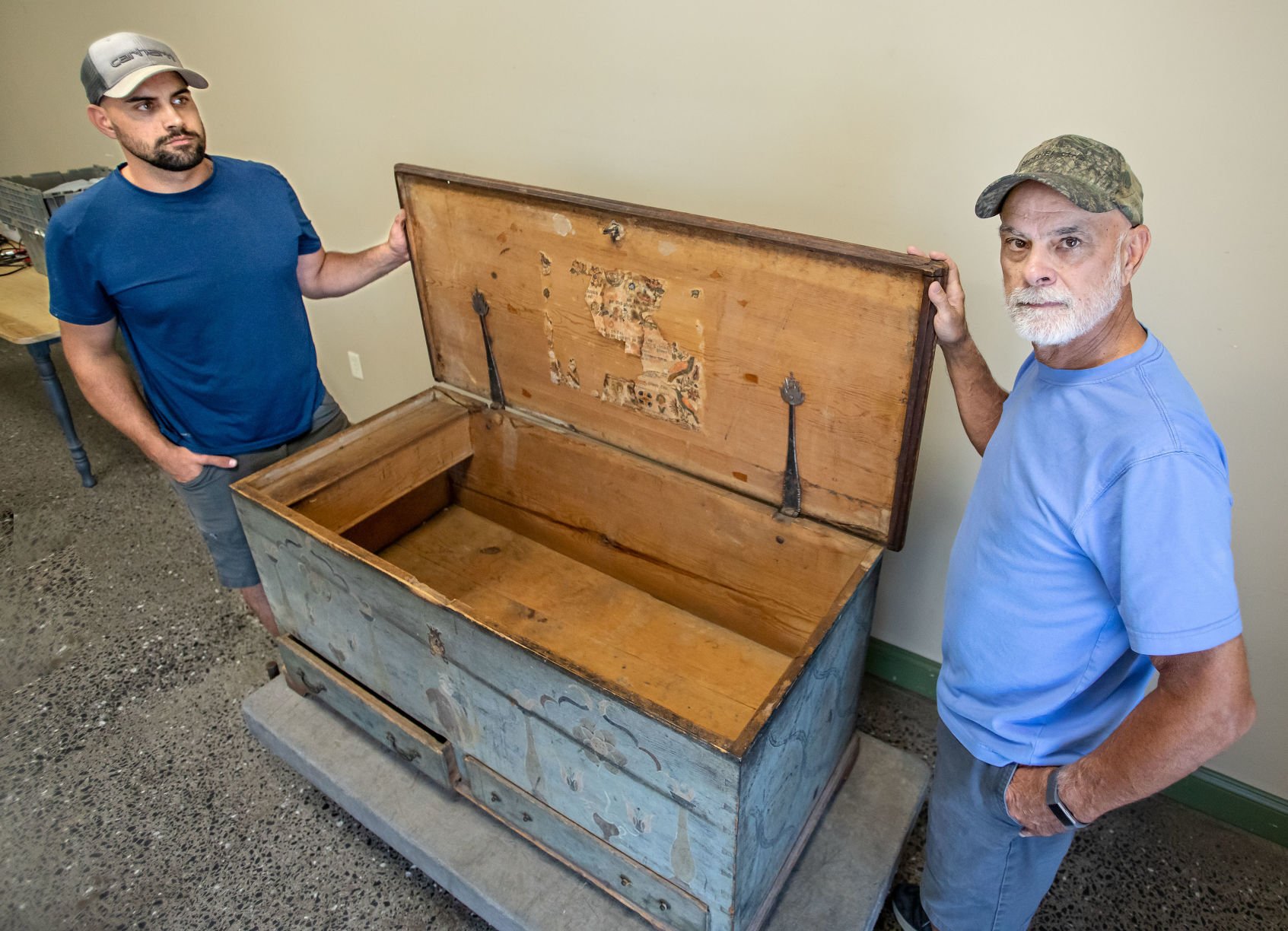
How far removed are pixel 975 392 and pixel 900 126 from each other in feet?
1.90

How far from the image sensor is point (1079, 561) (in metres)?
1.04

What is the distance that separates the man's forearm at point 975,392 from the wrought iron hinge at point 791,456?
0.26m

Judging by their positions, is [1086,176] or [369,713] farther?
[369,713]

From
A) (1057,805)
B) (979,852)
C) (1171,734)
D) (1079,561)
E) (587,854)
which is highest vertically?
(1079,561)

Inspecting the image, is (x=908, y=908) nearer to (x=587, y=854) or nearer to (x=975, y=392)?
(x=587, y=854)

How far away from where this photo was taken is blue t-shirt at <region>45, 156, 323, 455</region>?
5.45 ft

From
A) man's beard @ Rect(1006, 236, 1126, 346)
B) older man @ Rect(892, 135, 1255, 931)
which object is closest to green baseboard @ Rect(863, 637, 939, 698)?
older man @ Rect(892, 135, 1255, 931)

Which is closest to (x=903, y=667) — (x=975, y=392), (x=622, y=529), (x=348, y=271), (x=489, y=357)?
(x=622, y=529)

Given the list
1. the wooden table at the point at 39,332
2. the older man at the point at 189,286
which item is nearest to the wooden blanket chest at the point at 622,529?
the older man at the point at 189,286

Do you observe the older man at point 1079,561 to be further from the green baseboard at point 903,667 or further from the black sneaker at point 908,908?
the green baseboard at point 903,667

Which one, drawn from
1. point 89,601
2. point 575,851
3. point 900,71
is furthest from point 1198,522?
point 89,601

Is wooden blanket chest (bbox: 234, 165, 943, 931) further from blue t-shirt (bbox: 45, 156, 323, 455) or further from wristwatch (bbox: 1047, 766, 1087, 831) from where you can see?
wristwatch (bbox: 1047, 766, 1087, 831)

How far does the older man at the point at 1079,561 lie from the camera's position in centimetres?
94

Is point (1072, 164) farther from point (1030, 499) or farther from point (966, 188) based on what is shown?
point (966, 188)
